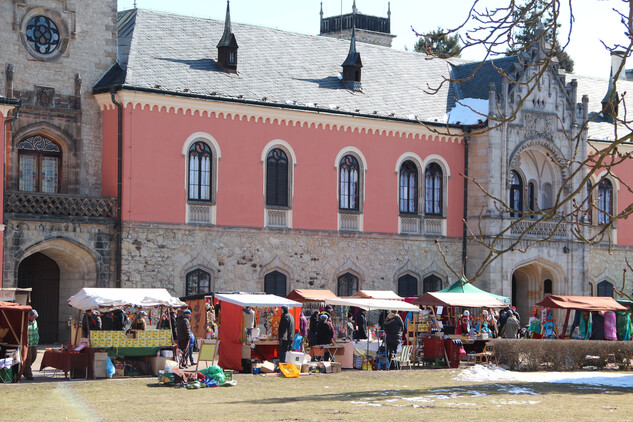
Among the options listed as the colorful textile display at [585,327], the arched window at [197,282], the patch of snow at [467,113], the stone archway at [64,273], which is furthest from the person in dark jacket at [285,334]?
the patch of snow at [467,113]

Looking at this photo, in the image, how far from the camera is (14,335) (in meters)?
21.9

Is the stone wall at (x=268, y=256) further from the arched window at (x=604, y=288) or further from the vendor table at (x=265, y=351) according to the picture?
the arched window at (x=604, y=288)

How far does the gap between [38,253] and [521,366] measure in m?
14.0

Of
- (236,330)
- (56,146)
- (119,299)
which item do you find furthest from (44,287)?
(236,330)

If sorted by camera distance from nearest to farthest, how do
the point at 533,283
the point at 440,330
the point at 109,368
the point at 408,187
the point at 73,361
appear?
the point at 73,361, the point at 109,368, the point at 440,330, the point at 408,187, the point at 533,283

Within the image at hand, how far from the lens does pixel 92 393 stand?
19.9 metres

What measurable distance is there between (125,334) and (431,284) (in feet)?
53.2

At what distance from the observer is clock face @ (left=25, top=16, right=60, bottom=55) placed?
102ft

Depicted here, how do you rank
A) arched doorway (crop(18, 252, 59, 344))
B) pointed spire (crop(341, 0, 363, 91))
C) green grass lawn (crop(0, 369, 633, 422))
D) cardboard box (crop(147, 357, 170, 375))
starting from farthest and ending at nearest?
pointed spire (crop(341, 0, 363, 91)), arched doorway (crop(18, 252, 59, 344)), cardboard box (crop(147, 357, 170, 375)), green grass lawn (crop(0, 369, 633, 422))

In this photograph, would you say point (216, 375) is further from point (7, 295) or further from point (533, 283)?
point (533, 283)

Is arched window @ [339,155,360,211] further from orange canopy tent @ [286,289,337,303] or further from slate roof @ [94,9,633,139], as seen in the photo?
orange canopy tent @ [286,289,337,303]

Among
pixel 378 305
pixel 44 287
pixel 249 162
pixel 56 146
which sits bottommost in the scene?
pixel 378 305

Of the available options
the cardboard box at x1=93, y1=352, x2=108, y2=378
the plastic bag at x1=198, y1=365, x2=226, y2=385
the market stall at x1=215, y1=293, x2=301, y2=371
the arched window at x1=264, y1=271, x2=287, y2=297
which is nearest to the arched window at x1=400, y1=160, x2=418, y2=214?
the arched window at x1=264, y1=271, x2=287, y2=297

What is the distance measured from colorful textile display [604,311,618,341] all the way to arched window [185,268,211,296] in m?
11.9
